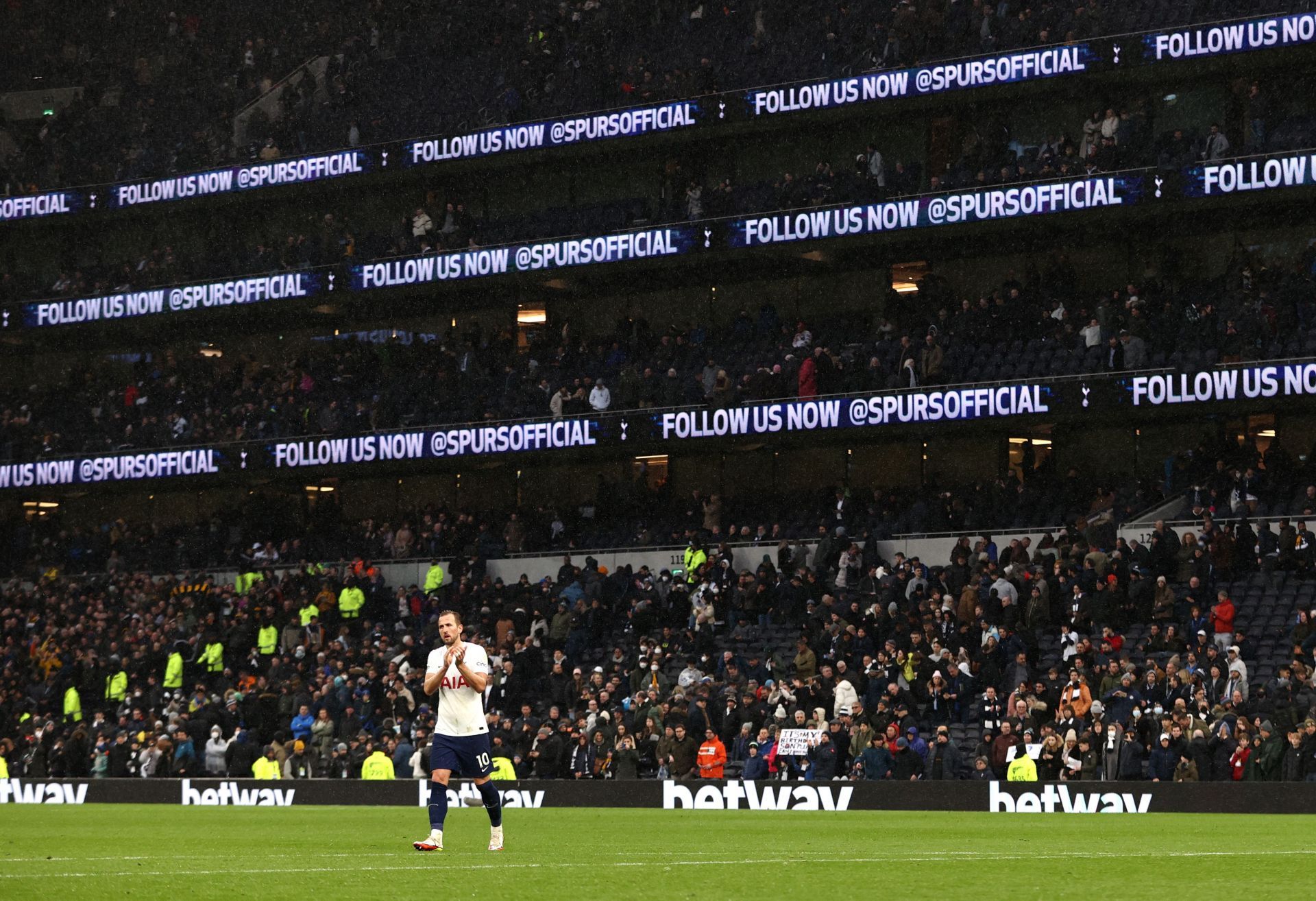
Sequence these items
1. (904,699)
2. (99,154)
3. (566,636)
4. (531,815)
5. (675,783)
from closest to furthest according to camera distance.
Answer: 1. (531,815)
2. (675,783)
3. (904,699)
4. (566,636)
5. (99,154)

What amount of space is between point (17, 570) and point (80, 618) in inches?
303

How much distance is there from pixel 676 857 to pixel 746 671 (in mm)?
19499

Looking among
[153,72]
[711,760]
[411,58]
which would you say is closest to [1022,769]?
[711,760]

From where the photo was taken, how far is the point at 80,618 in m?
43.8

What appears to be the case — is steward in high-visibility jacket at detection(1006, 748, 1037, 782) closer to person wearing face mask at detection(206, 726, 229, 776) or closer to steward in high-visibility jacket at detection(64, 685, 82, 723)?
person wearing face mask at detection(206, 726, 229, 776)

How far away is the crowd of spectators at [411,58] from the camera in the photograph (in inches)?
1652

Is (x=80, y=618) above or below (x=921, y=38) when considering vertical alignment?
below

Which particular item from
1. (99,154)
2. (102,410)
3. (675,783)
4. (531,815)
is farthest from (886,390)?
(99,154)

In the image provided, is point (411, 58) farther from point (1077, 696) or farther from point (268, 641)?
point (1077, 696)

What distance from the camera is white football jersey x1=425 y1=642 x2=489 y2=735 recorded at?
43.6ft

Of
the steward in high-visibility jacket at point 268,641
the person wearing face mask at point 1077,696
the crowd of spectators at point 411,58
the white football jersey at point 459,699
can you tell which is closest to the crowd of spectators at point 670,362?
the crowd of spectators at point 411,58

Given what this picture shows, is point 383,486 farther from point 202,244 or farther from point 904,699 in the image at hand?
point 904,699

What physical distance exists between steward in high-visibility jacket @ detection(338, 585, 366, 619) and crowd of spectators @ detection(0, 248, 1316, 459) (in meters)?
5.61

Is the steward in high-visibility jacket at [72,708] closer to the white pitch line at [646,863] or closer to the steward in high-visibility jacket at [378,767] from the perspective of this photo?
the steward in high-visibility jacket at [378,767]
